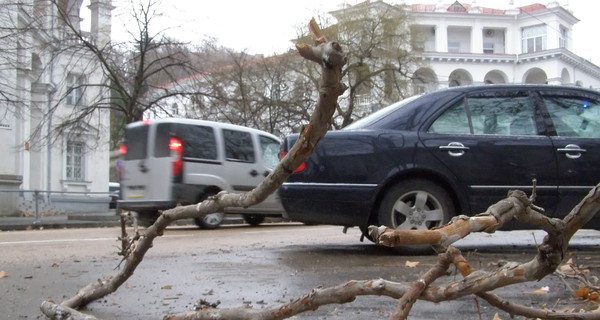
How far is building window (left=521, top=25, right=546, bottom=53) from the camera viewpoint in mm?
56219

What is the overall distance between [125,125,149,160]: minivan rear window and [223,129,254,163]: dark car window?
1.56 meters

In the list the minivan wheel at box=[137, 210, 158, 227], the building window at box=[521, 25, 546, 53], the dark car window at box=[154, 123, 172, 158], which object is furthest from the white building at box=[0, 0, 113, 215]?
the building window at box=[521, 25, 546, 53]

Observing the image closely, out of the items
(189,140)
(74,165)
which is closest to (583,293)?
(189,140)

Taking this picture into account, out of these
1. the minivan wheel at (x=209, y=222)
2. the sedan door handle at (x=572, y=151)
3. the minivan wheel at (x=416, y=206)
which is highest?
the sedan door handle at (x=572, y=151)

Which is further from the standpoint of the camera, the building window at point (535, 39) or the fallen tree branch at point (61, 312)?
the building window at point (535, 39)

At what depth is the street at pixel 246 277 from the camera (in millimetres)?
3303

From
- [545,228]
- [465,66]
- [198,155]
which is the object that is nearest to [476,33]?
[465,66]

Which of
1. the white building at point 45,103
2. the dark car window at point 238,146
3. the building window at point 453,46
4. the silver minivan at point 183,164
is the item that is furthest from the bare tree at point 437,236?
the building window at point 453,46

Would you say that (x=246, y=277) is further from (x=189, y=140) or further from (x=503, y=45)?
(x=503, y=45)

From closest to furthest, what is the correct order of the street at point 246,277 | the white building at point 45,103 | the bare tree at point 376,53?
the street at point 246,277 < the white building at point 45,103 < the bare tree at point 376,53

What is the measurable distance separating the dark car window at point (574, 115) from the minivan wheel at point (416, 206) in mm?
1336

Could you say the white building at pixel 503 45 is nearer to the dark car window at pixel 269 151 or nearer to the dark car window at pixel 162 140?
the dark car window at pixel 269 151

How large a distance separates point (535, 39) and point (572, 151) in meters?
55.5

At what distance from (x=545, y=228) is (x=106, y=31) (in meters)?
23.2
